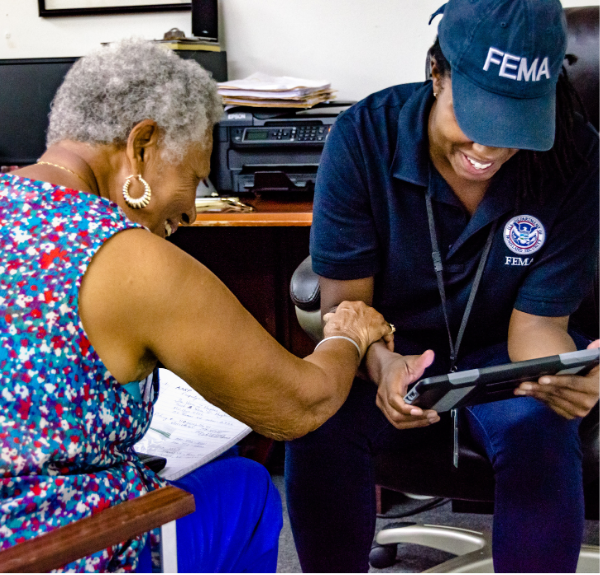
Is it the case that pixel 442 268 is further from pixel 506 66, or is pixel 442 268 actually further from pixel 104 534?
pixel 104 534

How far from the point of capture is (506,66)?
0.99 meters

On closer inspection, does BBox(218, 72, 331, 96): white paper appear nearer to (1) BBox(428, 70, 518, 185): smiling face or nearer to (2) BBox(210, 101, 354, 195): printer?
(2) BBox(210, 101, 354, 195): printer

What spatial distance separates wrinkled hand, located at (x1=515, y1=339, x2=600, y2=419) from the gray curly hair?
25.4 inches

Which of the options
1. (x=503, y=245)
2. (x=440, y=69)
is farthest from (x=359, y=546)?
(x=440, y=69)

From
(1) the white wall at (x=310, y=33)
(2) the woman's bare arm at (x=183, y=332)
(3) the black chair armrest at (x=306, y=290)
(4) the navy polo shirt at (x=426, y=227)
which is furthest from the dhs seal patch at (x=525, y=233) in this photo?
(1) the white wall at (x=310, y=33)

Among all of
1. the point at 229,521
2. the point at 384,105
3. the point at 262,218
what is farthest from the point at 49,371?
the point at 262,218

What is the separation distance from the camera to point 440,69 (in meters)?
1.12

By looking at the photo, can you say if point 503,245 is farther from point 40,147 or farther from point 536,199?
point 40,147

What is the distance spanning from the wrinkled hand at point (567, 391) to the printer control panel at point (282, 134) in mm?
1039

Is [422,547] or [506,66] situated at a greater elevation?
[506,66]

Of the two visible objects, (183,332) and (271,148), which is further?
(271,148)

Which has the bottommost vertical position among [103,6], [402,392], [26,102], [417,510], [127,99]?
[417,510]

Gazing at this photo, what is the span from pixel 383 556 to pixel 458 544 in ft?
0.61

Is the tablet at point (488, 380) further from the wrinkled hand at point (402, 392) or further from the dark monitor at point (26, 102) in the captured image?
the dark monitor at point (26, 102)
